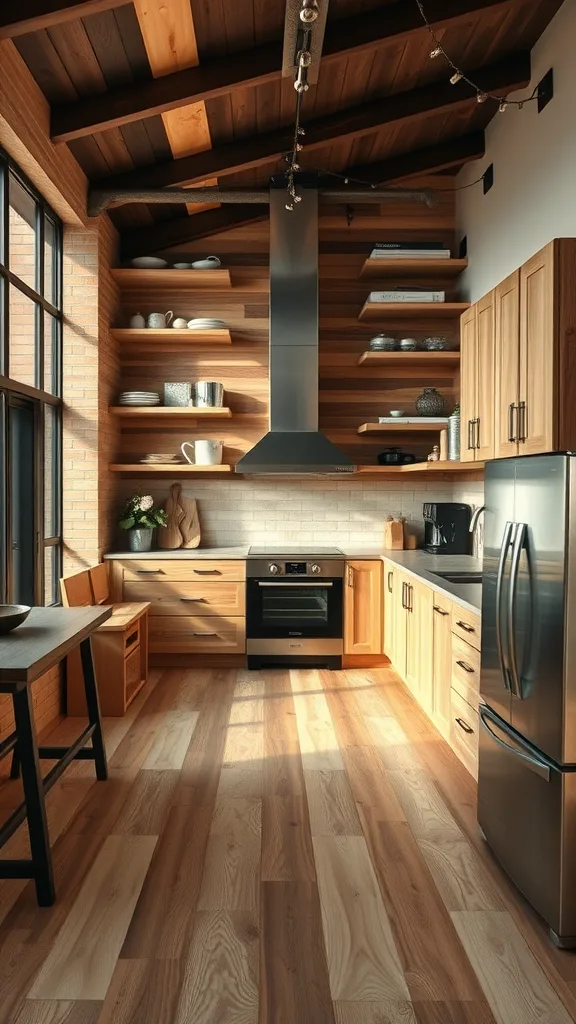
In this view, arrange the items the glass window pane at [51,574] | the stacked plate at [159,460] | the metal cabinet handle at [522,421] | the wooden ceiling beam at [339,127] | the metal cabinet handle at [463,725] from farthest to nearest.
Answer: the stacked plate at [159,460], the glass window pane at [51,574], the wooden ceiling beam at [339,127], the metal cabinet handle at [463,725], the metal cabinet handle at [522,421]

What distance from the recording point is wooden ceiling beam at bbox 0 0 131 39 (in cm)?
291

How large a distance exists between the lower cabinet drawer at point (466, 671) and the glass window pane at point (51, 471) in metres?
2.63

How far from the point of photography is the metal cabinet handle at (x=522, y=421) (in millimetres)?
2670

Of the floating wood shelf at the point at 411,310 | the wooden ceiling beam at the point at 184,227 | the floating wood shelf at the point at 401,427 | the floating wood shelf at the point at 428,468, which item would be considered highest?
the wooden ceiling beam at the point at 184,227

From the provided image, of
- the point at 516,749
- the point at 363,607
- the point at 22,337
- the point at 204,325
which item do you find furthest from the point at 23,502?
the point at 516,749

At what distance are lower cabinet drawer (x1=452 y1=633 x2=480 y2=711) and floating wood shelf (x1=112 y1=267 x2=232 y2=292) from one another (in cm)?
335

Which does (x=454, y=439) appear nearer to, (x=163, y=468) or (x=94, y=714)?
(x=163, y=468)

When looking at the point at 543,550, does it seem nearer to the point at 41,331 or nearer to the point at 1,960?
the point at 1,960

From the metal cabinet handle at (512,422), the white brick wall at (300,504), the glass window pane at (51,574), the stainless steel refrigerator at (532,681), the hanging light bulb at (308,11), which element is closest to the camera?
the stainless steel refrigerator at (532,681)

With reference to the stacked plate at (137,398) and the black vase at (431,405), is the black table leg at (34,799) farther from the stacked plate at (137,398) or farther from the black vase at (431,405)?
the black vase at (431,405)

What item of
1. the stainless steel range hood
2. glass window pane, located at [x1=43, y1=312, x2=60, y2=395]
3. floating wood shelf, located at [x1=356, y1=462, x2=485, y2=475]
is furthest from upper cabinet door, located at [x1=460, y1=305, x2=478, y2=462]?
glass window pane, located at [x1=43, y1=312, x2=60, y2=395]

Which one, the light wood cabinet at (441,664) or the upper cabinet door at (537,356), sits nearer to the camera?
the upper cabinet door at (537,356)

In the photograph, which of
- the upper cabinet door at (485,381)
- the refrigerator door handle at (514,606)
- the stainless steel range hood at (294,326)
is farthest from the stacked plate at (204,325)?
the refrigerator door handle at (514,606)

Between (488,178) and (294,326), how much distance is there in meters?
1.63
